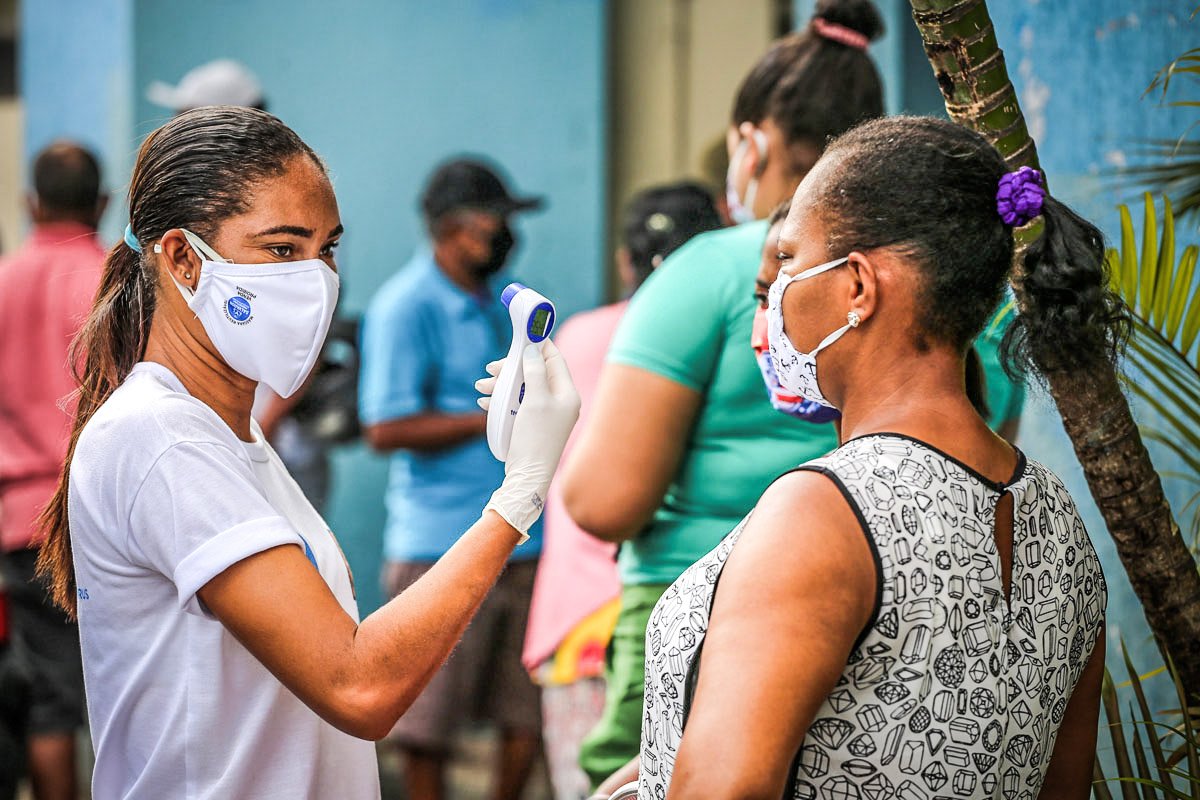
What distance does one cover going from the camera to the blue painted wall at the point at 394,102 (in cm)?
568

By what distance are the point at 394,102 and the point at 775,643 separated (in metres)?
4.96

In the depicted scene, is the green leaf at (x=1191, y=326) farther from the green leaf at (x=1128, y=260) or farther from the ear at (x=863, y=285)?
the ear at (x=863, y=285)

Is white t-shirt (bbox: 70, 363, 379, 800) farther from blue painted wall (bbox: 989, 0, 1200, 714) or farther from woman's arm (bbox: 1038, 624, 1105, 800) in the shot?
blue painted wall (bbox: 989, 0, 1200, 714)

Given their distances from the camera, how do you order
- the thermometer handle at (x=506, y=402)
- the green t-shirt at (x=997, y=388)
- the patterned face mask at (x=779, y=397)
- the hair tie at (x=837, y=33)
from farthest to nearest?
1. the hair tie at (x=837, y=33)
2. the green t-shirt at (x=997, y=388)
3. the patterned face mask at (x=779, y=397)
4. the thermometer handle at (x=506, y=402)

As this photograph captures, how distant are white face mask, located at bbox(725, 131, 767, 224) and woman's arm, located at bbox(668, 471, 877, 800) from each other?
1.18 metres

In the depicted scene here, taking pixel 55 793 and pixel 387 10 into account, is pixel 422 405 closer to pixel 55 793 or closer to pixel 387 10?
pixel 55 793

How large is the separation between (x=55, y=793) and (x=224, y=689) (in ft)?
8.74

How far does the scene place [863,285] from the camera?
5.00ft

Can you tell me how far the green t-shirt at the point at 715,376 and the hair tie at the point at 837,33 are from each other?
46cm

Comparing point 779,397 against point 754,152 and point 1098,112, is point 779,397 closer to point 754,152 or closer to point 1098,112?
point 754,152

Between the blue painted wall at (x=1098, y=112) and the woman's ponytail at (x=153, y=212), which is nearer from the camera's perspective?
the woman's ponytail at (x=153, y=212)

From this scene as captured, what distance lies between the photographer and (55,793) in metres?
3.95

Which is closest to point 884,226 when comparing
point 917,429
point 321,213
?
point 917,429

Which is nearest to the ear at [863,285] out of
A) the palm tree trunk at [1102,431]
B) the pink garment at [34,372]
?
the palm tree trunk at [1102,431]
